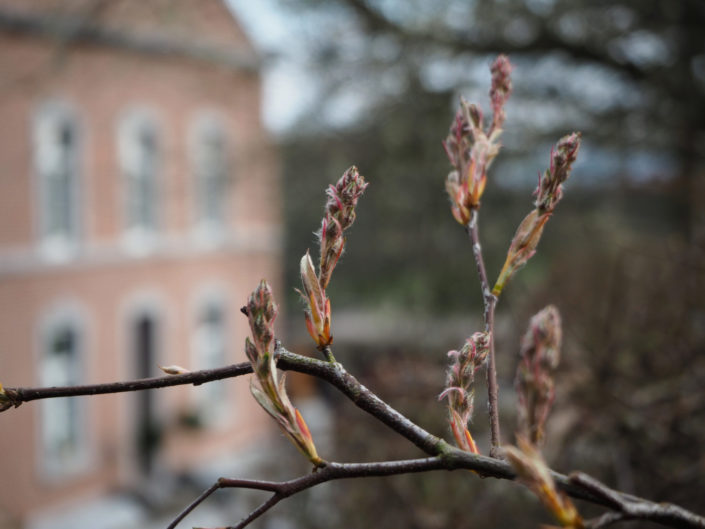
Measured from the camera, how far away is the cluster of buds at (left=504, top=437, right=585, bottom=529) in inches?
22.8

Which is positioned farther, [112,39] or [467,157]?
[112,39]

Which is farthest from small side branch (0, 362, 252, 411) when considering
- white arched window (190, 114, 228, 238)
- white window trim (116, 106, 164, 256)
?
white arched window (190, 114, 228, 238)

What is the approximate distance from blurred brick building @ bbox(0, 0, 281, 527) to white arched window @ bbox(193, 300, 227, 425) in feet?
0.15

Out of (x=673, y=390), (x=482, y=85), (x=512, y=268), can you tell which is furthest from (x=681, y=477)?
(x=482, y=85)

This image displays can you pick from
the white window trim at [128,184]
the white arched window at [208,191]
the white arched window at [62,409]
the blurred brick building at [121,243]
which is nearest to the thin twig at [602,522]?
the blurred brick building at [121,243]

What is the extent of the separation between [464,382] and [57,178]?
44.1ft

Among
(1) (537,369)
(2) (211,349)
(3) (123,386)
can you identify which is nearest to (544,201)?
(1) (537,369)

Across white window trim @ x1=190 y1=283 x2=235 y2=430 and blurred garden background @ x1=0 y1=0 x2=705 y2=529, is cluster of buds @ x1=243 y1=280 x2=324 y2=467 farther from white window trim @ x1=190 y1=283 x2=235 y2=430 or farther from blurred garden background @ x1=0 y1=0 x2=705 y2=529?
white window trim @ x1=190 y1=283 x2=235 y2=430

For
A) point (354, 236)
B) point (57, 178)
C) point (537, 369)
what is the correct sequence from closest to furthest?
1. point (537, 369)
2. point (354, 236)
3. point (57, 178)

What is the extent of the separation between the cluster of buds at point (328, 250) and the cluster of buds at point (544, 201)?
201 mm

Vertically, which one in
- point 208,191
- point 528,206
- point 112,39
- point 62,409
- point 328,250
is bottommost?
point 62,409

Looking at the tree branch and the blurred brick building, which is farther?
the blurred brick building

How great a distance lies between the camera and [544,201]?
2.66ft

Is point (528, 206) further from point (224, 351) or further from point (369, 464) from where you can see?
point (224, 351)
